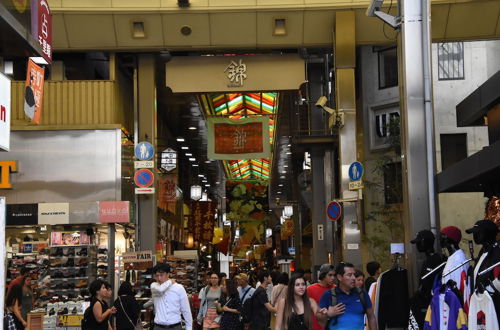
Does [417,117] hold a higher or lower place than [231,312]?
higher

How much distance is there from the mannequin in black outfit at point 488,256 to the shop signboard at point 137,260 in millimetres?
13738

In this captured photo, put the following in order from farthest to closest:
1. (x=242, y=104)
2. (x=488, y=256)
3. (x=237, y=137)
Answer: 1. (x=242, y=104)
2. (x=237, y=137)
3. (x=488, y=256)

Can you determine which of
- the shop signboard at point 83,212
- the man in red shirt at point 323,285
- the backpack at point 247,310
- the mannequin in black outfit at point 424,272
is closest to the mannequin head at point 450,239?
the mannequin in black outfit at point 424,272

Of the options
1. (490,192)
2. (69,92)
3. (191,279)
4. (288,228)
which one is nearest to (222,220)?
(288,228)

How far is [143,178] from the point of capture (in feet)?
71.4

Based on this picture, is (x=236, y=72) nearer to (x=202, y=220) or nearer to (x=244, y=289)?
(x=244, y=289)

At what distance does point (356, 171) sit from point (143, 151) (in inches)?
217

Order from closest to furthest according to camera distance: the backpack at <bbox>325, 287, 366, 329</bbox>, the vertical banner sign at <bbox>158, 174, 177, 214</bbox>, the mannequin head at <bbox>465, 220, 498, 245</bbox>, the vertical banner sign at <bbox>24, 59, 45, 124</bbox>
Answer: the mannequin head at <bbox>465, 220, 498, 245</bbox>, the backpack at <bbox>325, 287, 366, 329</bbox>, the vertical banner sign at <bbox>24, 59, 45, 124</bbox>, the vertical banner sign at <bbox>158, 174, 177, 214</bbox>

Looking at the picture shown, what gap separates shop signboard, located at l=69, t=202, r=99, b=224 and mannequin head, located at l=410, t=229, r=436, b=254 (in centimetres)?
1243

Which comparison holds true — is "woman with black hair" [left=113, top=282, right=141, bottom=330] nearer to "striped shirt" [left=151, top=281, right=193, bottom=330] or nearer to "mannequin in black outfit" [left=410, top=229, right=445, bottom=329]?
"striped shirt" [left=151, top=281, right=193, bottom=330]

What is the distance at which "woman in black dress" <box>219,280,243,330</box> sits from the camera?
584 inches

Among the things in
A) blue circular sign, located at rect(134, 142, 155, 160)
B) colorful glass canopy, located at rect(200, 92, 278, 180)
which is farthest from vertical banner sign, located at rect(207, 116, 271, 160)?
colorful glass canopy, located at rect(200, 92, 278, 180)

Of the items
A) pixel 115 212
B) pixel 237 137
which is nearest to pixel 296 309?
pixel 115 212

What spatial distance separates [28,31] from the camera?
37.9 feet
